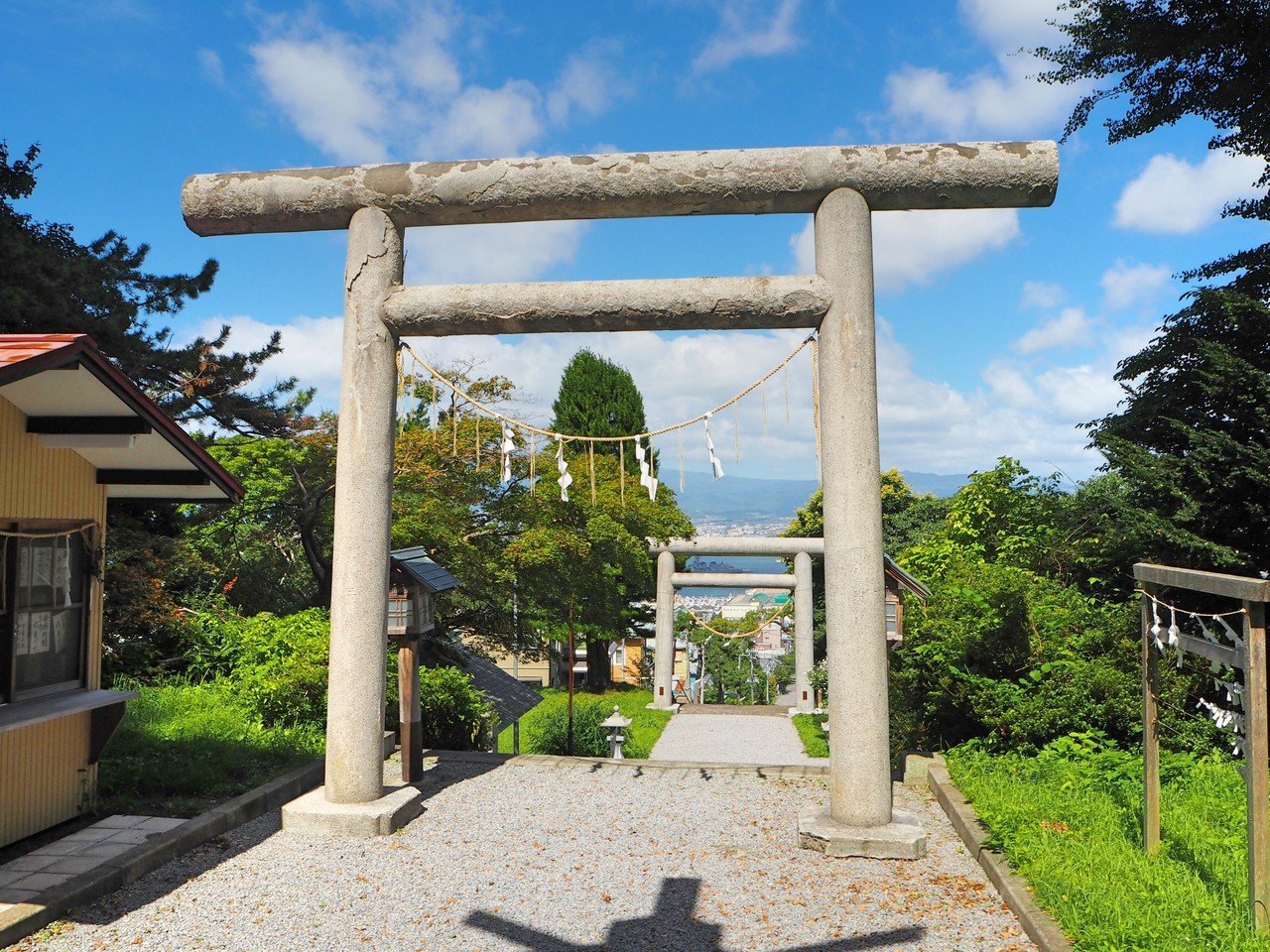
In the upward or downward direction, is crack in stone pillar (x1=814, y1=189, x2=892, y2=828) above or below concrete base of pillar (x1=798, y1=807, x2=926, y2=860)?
above

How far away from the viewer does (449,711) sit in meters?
10.7

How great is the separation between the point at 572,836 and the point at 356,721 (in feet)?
6.13

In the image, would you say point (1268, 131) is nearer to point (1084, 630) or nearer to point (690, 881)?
point (1084, 630)

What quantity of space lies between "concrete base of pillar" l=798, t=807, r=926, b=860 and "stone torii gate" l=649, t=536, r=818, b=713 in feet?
43.4

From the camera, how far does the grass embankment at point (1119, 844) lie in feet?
14.0

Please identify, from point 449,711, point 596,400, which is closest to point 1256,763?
point 449,711

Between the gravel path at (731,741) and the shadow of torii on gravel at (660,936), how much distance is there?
8.25 meters

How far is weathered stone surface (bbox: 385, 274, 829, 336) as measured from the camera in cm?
669

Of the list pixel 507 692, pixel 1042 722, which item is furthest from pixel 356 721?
pixel 507 692

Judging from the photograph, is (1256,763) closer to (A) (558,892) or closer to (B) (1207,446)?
(A) (558,892)

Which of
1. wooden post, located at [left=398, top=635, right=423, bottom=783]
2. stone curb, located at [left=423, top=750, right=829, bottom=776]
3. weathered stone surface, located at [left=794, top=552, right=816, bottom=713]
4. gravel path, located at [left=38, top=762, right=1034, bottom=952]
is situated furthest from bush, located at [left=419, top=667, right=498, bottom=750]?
weathered stone surface, located at [left=794, top=552, right=816, bottom=713]

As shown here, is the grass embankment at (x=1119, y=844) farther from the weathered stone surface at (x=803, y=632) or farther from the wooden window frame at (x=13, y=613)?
the weathered stone surface at (x=803, y=632)

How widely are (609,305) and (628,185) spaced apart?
0.92 meters

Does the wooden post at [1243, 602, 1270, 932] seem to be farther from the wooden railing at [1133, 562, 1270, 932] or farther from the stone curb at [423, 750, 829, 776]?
the stone curb at [423, 750, 829, 776]
